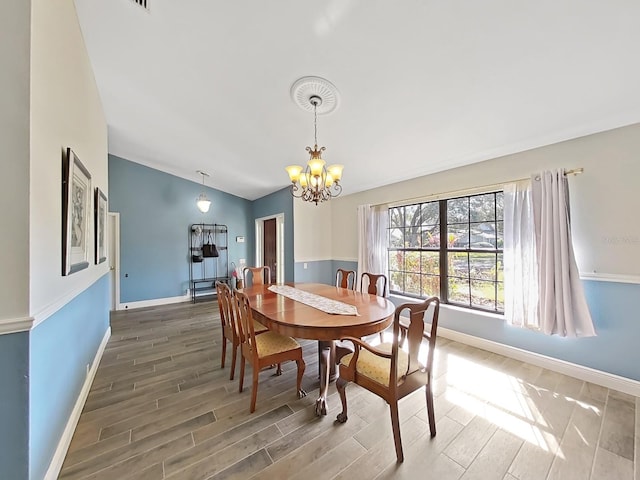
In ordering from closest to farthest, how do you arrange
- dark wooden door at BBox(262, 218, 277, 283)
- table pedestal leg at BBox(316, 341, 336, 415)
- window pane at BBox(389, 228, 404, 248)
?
table pedestal leg at BBox(316, 341, 336, 415) < window pane at BBox(389, 228, 404, 248) < dark wooden door at BBox(262, 218, 277, 283)

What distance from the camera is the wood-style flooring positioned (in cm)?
145

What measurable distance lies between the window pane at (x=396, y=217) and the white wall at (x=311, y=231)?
4.61 feet

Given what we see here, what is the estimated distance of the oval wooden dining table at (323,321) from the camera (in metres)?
1.71

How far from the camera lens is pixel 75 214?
5.94 feet

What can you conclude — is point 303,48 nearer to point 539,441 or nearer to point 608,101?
point 608,101

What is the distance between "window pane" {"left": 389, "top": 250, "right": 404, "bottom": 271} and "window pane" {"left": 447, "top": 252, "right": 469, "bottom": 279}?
0.78 m

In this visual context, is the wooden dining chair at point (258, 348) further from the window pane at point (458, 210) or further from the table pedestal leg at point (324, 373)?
the window pane at point (458, 210)

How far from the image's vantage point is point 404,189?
382cm

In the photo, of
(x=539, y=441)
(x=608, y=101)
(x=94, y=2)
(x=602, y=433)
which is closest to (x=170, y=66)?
(x=94, y=2)

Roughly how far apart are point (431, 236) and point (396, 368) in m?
2.55

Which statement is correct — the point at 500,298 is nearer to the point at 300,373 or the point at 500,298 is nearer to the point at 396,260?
the point at 396,260

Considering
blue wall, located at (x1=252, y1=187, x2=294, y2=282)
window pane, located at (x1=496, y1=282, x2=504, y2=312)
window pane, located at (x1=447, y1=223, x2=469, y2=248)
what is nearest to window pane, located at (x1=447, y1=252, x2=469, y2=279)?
window pane, located at (x1=447, y1=223, x2=469, y2=248)

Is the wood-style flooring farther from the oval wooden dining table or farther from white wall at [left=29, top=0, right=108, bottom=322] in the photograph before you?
white wall at [left=29, top=0, right=108, bottom=322]

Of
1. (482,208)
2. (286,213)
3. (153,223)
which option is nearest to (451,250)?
(482,208)
